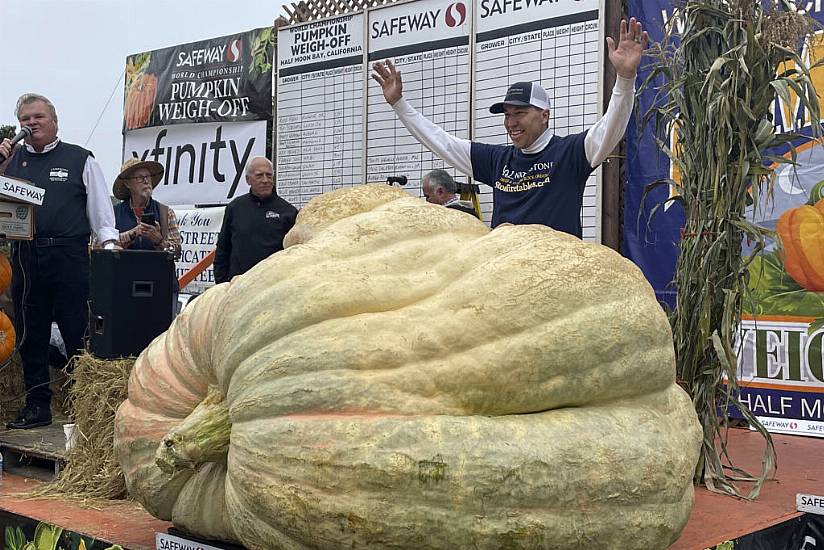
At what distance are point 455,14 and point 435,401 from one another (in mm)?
5069

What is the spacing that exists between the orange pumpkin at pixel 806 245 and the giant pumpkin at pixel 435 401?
2675 millimetres

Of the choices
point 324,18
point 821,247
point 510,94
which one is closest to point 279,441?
point 510,94

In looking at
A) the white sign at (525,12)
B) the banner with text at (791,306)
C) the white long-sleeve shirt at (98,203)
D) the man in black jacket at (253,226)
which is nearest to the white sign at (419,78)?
the white sign at (525,12)

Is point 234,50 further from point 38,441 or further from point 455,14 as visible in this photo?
point 38,441

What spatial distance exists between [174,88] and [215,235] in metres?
1.80

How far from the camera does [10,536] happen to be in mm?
2557

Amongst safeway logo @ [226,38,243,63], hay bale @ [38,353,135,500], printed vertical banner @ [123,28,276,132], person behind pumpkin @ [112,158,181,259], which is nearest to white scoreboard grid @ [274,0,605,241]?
printed vertical banner @ [123,28,276,132]

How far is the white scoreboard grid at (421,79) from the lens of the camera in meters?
5.51

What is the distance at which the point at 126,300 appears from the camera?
3441 millimetres

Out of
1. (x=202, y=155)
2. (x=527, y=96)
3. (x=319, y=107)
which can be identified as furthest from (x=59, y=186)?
(x=202, y=155)

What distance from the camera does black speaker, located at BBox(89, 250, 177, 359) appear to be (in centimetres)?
338

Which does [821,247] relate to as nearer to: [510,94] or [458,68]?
[510,94]

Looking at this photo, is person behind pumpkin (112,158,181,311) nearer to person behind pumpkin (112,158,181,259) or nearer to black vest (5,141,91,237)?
person behind pumpkin (112,158,181,259)

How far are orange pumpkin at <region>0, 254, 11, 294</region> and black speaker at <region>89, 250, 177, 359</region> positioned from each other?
28.8 inches
